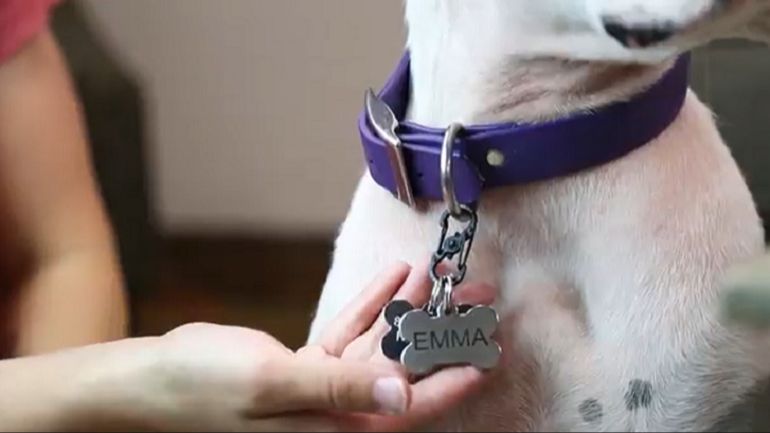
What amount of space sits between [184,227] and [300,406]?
553mm

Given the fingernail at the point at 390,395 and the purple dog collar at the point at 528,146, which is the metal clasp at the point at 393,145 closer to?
the purple dog collar at the point at 528,146

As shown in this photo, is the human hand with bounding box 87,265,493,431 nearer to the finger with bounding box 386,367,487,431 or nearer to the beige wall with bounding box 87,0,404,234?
the finger with bounding box 386,367,487,431

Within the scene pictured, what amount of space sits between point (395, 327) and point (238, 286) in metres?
0.30

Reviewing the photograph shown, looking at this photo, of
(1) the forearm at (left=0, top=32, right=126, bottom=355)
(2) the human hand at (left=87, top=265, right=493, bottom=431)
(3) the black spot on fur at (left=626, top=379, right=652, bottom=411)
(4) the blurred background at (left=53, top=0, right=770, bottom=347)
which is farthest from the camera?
(1) the forearm at (left=0, top=32, right=126, bottom=355)

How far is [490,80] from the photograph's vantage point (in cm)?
66

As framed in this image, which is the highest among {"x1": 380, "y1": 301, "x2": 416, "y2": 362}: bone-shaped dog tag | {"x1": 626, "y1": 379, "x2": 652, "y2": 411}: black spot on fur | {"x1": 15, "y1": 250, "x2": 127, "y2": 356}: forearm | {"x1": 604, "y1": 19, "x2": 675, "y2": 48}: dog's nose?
{"x1": 604, "y1": 19, "x2": 675, "y2": 48}: dog's nose

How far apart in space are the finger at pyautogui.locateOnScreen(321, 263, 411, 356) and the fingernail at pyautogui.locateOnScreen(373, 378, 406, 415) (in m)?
0.06

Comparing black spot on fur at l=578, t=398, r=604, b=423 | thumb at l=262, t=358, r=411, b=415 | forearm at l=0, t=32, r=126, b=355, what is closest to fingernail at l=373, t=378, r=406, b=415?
thumb at l=262, t=358, r=411, b=415

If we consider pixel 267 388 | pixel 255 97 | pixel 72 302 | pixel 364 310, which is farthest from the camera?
pixel 255 97

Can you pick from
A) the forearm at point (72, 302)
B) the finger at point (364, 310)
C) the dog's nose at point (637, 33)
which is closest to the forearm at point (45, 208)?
the forearm at point (72, 302)

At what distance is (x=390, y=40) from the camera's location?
738mm

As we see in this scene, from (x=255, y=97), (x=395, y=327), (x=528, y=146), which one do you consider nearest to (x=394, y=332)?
(x=395, y=327)

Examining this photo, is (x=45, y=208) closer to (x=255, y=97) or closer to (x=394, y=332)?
(x=255, y=97)

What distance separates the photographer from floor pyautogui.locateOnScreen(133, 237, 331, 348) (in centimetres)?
74
